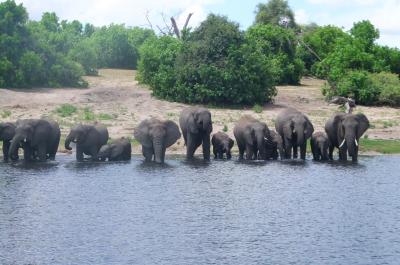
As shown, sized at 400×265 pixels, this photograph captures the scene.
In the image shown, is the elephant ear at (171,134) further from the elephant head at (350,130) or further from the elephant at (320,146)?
the elephant head at (350,130)

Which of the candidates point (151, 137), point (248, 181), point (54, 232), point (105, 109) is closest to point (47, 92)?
point (105, 109)

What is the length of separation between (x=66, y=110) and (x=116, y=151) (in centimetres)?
825

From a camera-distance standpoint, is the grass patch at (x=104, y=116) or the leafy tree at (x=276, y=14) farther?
the leafy tree at (x=276, y=14)

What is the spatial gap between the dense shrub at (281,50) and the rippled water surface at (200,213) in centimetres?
1994

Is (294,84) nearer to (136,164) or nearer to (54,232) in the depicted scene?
(136,164)

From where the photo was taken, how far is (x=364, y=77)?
50.6 metres

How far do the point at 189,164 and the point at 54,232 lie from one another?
12.1 meters

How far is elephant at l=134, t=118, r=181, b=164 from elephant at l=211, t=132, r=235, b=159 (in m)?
1.68

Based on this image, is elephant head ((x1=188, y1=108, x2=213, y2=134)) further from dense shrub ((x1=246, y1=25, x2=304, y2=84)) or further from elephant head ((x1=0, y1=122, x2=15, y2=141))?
dense shrub ((x1=246, y1=25, x2=304, y2=84))

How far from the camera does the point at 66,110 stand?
44.5 metres

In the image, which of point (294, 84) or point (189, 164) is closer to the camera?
point (189, 164)

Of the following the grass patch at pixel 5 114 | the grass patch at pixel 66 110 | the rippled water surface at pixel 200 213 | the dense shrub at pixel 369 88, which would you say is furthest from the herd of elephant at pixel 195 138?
the dense shrub at pixel 369 88

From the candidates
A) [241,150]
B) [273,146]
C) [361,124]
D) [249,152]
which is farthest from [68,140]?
[361,124]

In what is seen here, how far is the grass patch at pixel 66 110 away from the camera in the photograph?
144 ft
